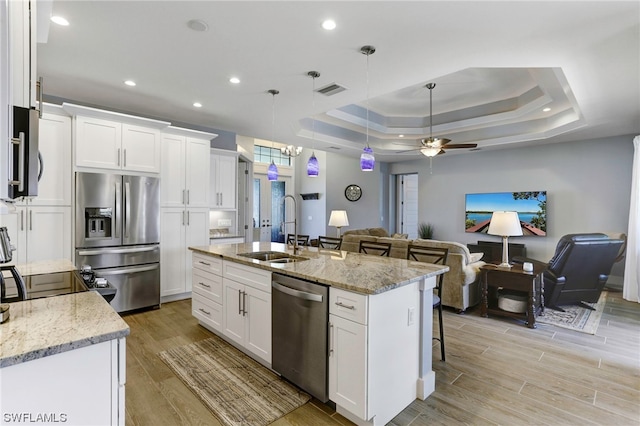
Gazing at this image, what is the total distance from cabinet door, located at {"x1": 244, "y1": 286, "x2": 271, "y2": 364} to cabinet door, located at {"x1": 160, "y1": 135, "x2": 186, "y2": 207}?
95.9 inches

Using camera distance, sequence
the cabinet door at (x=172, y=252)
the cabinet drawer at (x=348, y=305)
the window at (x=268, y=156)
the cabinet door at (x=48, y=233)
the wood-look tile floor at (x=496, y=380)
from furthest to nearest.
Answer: the window at (x=268, y=156) → the cabinet door at (x=172, y=252) → the cabinet door at (x=48, y=233) → the wood-look tile floor at (x=496, y=380) → the cabinet drawer at (x=348, y=305)

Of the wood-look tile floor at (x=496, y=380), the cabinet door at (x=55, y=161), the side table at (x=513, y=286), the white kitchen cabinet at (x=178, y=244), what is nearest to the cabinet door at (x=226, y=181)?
the white kitchen cabinet at (x=178, y=244)

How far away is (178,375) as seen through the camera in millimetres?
2545

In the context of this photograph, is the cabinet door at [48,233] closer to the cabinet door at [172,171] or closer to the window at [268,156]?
the cabinet door at [172,171]

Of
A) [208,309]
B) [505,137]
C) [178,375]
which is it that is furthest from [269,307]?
[505,137]

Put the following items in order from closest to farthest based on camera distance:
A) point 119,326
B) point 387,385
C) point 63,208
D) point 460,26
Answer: point 119,326 < point 387,385 < point 460,26 < point 63,208

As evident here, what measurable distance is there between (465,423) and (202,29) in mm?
3446

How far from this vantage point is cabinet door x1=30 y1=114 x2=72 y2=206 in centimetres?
353

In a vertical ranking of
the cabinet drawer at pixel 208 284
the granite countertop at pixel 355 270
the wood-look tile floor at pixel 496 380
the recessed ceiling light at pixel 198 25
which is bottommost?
the wood-look tile floor at pixel 496 380

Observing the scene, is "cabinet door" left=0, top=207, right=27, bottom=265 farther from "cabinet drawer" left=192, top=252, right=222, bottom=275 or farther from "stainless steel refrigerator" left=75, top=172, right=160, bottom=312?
"cabinet drawer" left=192, top=252, right=222, bottom=275

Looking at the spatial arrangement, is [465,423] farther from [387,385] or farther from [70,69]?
[70,69]

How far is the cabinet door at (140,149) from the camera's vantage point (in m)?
3.94

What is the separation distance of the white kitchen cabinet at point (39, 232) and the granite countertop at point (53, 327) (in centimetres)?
273

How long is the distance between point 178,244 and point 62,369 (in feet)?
12.1
